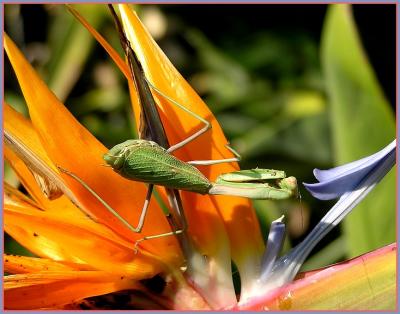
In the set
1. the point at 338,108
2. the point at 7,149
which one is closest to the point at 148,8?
the point at 338,108

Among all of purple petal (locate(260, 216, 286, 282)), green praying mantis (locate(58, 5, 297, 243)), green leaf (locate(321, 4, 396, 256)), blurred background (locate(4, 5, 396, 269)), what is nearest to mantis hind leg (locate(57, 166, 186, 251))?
green praying mantis (locate(58, 5, 297, 243))

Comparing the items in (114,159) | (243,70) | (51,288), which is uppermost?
(114,159)

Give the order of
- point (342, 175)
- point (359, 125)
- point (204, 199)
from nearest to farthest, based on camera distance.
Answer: point (342, 175), point (204, 199), point (359, 125)

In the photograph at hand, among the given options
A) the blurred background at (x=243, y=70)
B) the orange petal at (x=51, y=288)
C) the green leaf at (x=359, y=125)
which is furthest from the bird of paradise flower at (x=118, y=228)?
the blurred background at (x=243, y=70)

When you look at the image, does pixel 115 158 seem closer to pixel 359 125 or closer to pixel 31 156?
pixel 31 156

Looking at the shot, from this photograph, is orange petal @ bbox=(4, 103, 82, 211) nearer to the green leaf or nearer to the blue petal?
the blue petal

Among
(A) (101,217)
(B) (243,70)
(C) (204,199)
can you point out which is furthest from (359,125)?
(B) (243,70)

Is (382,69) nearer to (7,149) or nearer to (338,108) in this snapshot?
(338,108)
